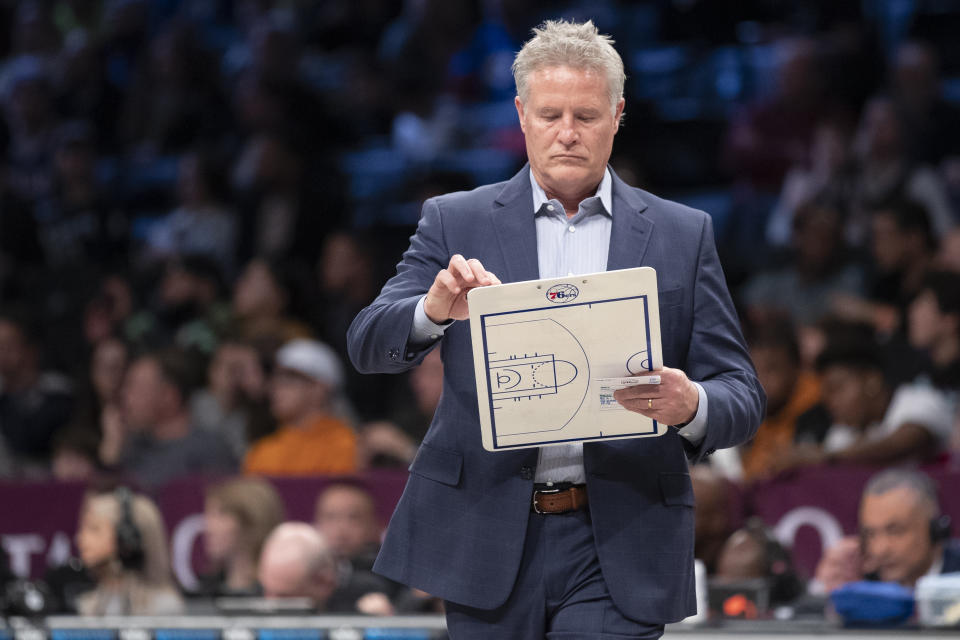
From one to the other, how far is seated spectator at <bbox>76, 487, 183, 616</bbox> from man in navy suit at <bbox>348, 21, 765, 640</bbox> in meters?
3.23

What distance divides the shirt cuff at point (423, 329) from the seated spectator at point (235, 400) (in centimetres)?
495

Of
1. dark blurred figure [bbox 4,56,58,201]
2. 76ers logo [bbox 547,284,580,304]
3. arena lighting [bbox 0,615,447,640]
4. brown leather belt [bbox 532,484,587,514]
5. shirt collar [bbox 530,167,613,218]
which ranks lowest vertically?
arena lighting [bbox 0,615,447,640]

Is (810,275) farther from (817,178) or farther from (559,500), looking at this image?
(559,500)

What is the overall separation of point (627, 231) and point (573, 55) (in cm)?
35

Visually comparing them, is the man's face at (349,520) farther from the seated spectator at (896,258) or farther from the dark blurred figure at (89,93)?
the dark blurred figure at (89,93)

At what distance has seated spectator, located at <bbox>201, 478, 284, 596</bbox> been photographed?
602 centimetres

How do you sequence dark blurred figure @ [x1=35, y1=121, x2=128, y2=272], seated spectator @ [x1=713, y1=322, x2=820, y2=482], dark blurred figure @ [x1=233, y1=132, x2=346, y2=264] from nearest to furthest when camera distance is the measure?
1. seated spectator @ [x1=713, y1=322, x2=820, y2=482]
2. dark blurred figure @ [x1=233, y1=132, x2=346, y2=264]
3. dark blurred figure @ [x1=35, y1=121, x2=128, y2=272]

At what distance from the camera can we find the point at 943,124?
25.6ft

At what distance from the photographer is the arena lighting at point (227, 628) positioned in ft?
15.6

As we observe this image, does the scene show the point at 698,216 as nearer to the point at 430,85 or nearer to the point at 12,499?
the point at 12,499

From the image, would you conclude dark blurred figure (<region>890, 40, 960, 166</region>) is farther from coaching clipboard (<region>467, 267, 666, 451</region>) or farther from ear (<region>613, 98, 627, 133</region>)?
coaching clipboard (<region>467, 267, 666, 451</region>)

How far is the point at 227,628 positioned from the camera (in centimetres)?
494

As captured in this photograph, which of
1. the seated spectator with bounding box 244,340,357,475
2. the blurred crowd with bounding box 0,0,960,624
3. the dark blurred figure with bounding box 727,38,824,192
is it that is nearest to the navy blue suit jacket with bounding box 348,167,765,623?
the blurred crowd with bounding box 0,0,960,624

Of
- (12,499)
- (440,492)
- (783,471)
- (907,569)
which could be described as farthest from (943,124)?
(440,492)
